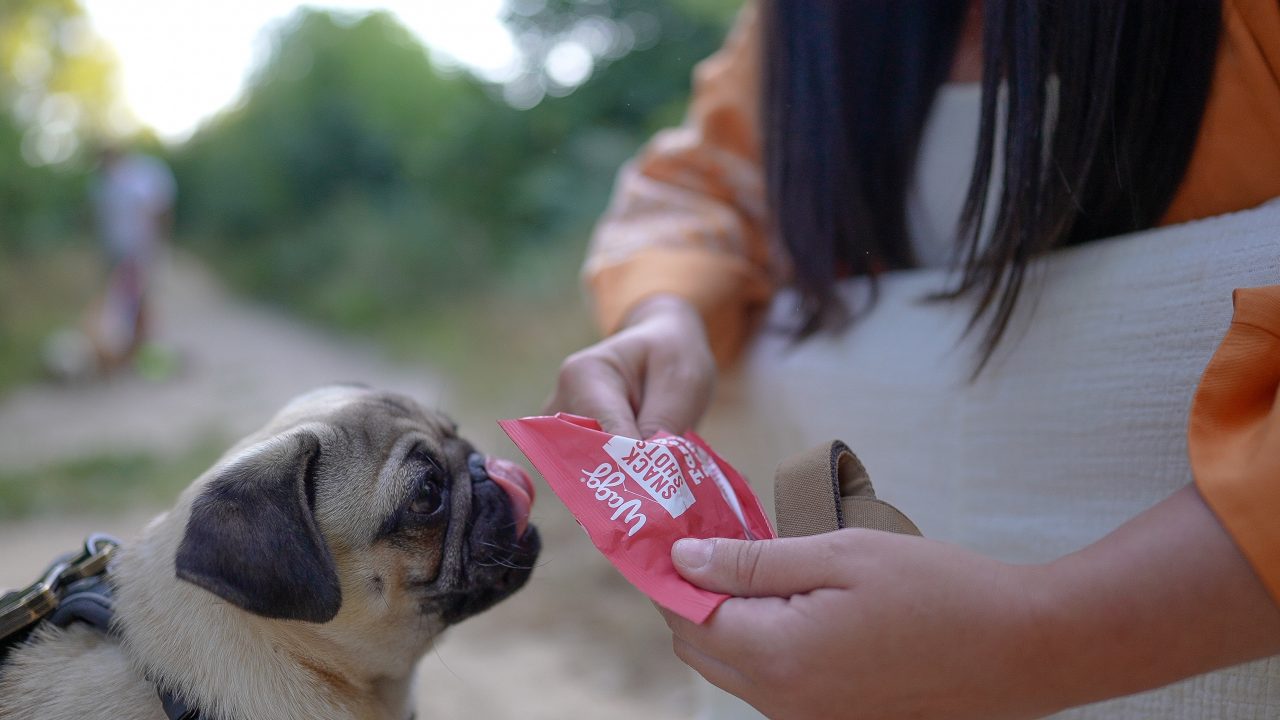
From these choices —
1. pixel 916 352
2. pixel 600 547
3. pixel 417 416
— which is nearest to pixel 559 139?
pixel 417 416

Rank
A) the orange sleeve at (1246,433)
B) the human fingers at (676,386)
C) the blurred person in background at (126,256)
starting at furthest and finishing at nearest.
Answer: the blurred person in background at (126,256) → the human fingers at (676,386) → the orange sleeve at (1246,433)

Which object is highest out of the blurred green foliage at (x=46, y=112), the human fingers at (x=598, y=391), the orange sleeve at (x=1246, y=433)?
the blurred green foliage at (x=46, y=112)

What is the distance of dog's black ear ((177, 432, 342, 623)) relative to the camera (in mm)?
1281

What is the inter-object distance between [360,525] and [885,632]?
3.26 ft

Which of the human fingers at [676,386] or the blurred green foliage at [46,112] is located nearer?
the human fingers at [676,386]

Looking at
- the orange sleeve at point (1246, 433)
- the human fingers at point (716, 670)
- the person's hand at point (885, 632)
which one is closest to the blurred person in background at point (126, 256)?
the human fingers at point (716, 670)

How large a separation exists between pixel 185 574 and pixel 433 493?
489 millimetres

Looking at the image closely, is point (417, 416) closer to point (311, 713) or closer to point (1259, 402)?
point (311, 713)

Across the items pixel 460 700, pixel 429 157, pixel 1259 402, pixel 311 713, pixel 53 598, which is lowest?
pixel 460 700

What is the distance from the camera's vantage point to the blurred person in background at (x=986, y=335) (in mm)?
907

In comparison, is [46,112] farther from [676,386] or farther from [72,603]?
[676,386]

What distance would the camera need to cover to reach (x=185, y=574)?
1261 mm

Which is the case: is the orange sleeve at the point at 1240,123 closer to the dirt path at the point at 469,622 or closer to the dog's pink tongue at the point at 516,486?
the dog's pink tongue at the point at 516,486

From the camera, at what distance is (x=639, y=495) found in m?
1.16
